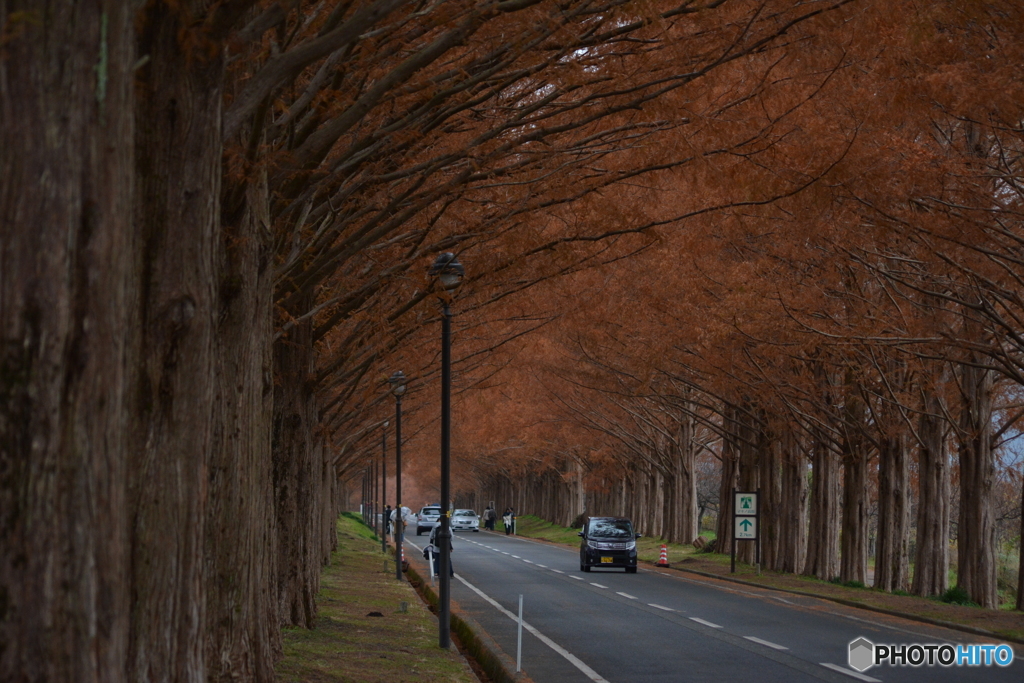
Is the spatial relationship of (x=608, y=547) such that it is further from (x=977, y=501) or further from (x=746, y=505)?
(x=977, y=501)

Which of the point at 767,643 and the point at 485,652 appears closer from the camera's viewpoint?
the point at 485,652

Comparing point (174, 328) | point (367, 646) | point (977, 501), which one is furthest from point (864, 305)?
point (174, 328)

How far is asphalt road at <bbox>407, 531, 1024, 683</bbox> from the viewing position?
525 inches

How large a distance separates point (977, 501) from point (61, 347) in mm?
22308

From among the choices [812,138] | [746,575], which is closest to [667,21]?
[812,138]

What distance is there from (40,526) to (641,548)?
156 feet

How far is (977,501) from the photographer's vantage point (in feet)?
75.5

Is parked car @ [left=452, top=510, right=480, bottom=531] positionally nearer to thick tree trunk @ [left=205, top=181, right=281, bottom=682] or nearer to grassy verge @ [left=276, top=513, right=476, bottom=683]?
grassy verge @ [left=276, top=513, right=476, bottom=683]

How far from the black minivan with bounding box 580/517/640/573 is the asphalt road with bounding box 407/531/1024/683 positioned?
4340 mm

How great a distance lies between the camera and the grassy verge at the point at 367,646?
11438 mm

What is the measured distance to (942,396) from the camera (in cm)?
2469

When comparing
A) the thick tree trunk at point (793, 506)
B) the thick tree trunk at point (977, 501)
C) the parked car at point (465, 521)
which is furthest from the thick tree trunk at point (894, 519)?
the parked car at point (465, 521)

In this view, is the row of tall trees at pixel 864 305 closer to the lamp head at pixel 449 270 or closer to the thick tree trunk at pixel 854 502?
the thick tree trunk at pixel 854 502

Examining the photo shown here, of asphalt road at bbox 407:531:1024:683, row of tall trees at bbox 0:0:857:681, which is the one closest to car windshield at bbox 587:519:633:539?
asphalt road at bbox 407:531:1024:683
